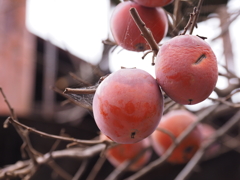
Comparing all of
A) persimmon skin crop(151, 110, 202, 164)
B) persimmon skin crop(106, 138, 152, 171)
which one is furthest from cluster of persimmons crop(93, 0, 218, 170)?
persimmon skin crop(106, 138, 152, 171)

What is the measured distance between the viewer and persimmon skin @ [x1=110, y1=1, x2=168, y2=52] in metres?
0.70

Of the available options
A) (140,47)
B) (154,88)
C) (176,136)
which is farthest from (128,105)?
(176,136)

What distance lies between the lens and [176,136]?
1.21 m

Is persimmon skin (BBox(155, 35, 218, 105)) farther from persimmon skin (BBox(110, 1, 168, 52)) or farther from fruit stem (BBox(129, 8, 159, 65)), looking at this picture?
persimmon skin (BBox(110, 1, 168, 52))

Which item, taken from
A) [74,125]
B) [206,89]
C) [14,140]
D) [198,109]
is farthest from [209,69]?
[14,140]

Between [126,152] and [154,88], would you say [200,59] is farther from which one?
[126,152]

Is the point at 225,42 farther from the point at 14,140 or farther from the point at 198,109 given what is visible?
the point at 14,140

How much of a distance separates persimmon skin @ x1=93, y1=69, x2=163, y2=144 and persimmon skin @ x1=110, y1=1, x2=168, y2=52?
0.66 feet

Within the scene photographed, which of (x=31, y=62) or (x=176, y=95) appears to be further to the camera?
(x=31, y=62)

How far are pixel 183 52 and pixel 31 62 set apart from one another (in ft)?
8.81

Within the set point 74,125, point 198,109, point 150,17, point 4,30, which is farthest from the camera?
point 4,30

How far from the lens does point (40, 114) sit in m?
2.63

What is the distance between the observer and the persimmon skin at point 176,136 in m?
1.20

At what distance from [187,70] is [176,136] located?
76 centimetres
